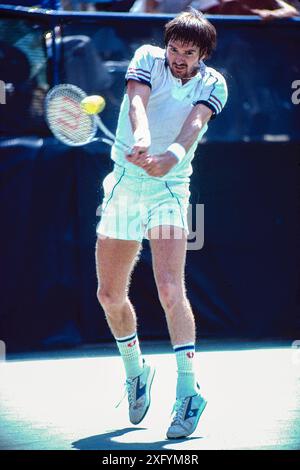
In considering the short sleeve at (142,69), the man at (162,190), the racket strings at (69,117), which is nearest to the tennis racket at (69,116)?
the racket strings at (69,117)

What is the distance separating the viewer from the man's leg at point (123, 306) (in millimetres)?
4605

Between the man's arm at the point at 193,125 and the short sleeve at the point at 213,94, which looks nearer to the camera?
the man's arm at the point at 193,125

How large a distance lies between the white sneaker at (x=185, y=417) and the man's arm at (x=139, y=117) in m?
1.02

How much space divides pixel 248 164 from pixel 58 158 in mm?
1283

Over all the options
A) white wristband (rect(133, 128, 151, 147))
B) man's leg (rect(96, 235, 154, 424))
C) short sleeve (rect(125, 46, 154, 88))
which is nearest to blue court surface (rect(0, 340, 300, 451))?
man's leg (rect(96, 235, 154, 424))

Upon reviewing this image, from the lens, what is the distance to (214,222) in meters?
7.05

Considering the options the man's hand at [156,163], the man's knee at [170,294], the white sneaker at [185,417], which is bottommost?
the white sneaker at [185,417]

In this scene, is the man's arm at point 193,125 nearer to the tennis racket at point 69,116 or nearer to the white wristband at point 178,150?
the white wristband at point 178,150

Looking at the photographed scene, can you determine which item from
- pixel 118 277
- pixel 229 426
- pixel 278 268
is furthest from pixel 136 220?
pixel 278 268

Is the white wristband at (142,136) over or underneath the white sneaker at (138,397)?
over

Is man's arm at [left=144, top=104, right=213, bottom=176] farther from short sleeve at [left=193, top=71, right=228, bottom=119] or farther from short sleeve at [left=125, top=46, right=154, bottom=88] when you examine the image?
short sleeve at [left=125, top=46, right=154, bottom=88]

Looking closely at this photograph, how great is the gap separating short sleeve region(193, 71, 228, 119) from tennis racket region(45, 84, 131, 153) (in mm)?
939
